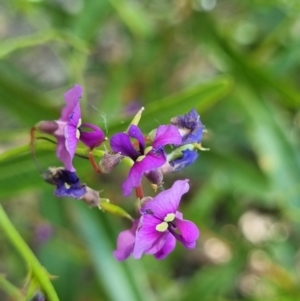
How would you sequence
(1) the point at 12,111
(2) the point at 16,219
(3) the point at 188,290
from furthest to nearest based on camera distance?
(2) the point at 16,219, (3) the point at 188,290, (1) the point at 12,111

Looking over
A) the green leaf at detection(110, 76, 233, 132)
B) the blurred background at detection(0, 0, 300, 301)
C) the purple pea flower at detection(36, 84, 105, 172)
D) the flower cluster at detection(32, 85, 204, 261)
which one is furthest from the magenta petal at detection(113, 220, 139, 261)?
the blurred background at detection(0, 0, 300, 301)

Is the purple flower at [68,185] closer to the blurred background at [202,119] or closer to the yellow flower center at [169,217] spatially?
the yellow flower center at [169,217]

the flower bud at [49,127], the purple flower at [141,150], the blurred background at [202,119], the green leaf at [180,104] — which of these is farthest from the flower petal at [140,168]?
the blurred background at [202,119]

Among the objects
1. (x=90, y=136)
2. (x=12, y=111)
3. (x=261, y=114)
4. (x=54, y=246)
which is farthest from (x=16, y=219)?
(x=90, y=136)

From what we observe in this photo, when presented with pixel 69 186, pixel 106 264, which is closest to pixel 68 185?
pixel 69 186

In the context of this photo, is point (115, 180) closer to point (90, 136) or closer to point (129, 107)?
point (129, 107)

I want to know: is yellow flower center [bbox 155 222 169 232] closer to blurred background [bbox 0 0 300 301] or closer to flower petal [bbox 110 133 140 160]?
flower petal [bbox 110 133 140 160]

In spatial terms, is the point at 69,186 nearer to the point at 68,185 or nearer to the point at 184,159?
Result: the point at 68,185
